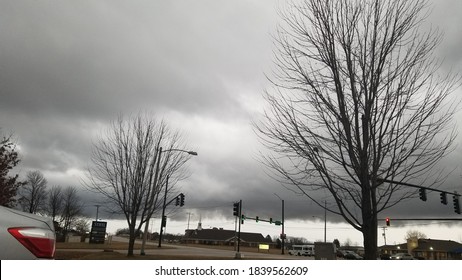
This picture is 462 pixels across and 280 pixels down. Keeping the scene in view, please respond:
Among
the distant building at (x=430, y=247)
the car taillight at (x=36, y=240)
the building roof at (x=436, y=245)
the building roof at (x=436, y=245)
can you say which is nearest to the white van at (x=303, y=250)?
the distant building at (x=430, y=247)

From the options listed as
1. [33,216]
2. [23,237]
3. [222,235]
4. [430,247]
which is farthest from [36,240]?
[222,235]

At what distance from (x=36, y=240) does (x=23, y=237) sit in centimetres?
10

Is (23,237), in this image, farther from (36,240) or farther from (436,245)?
(436,245)

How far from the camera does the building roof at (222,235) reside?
4094 inches

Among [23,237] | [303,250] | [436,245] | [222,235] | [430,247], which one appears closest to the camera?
[23,237]

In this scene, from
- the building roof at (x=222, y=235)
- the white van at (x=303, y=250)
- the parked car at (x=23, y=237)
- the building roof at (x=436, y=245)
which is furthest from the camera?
the building roof at (x=222, y=235)

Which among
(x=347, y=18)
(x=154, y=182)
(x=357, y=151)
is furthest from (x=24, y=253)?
(x=154, y=182)

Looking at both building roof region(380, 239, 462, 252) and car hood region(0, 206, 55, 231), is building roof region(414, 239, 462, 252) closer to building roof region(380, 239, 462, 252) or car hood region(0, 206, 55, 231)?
building roof region(380, 239, 462, 252)

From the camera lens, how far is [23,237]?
2.83 meters

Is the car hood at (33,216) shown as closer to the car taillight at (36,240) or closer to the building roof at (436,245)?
the car taillight at (36,240)

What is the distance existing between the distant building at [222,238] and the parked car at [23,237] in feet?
333

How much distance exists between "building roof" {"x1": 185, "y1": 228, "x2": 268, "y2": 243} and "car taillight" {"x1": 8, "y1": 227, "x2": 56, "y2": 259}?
102105 mm

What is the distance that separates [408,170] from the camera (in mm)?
5465
